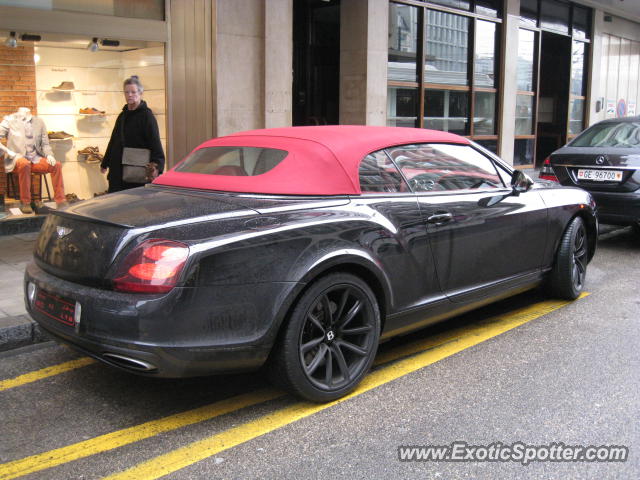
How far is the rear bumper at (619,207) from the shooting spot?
816cm

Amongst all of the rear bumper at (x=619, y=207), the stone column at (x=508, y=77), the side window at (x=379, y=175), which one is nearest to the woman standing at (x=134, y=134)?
the side window at (x=379, y=175)

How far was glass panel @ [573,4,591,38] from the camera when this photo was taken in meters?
18.2

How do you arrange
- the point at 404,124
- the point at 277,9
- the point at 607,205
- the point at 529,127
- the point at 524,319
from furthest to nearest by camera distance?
the point at 529,127 < the point at 404,124 < the point at 277,9 < the point at 607,205 < the point at 524,319

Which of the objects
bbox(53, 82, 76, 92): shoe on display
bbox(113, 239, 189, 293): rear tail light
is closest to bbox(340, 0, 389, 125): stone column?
bbox(53, 82, 76, 92): shoe on display

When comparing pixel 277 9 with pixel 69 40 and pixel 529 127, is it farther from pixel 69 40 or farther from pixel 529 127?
pixel 529 127

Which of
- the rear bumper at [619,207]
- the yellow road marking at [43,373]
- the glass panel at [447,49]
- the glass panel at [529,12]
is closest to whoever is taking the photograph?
the yellow road marking at [43,373]

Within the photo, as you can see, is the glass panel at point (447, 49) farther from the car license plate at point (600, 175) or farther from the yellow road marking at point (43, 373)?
the yellow road marking at point (43, 373)

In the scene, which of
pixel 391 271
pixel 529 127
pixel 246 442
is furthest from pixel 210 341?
pixel 529 127

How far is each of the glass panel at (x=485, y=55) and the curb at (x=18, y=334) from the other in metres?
12.0

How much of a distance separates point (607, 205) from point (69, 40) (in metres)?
7.17

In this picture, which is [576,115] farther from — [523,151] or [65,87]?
[65,87]

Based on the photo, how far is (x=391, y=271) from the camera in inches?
161

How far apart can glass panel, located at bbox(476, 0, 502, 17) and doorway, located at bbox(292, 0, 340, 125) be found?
3.71 metres

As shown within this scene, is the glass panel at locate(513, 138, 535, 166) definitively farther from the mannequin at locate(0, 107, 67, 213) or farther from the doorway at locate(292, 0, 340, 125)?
the mannequin at locate(0, 107, 67, 213)
